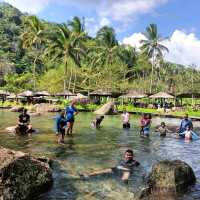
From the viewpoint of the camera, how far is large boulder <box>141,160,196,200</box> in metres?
10.2

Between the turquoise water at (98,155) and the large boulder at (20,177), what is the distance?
41cm

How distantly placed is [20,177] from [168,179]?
4.08 meters

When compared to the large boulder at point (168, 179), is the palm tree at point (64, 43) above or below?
above

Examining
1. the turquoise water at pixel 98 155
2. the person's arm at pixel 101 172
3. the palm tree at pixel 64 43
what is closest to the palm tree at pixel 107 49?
the palm tree at pixel 64 43

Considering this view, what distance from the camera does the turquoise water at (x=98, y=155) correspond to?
10484 millimetres

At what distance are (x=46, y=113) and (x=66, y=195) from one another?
3308 centimetres

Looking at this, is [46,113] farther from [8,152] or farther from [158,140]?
[8,152]

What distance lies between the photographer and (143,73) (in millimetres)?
89250

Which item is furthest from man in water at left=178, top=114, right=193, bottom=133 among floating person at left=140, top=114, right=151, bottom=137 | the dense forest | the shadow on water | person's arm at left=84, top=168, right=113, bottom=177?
the dense forest

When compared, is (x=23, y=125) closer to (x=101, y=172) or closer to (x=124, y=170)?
(x=101, y=172)

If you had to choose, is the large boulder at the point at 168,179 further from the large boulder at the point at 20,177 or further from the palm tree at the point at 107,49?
the palm tree at the point at 107,49

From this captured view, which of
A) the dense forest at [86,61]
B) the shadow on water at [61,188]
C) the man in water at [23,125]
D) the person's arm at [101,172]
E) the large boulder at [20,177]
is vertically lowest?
the shadow on water at [61,188]

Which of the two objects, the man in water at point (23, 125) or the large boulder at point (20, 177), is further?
the man in water at point (23, 125)

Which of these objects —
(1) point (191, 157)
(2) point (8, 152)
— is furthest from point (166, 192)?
(1) point (191, 157)
